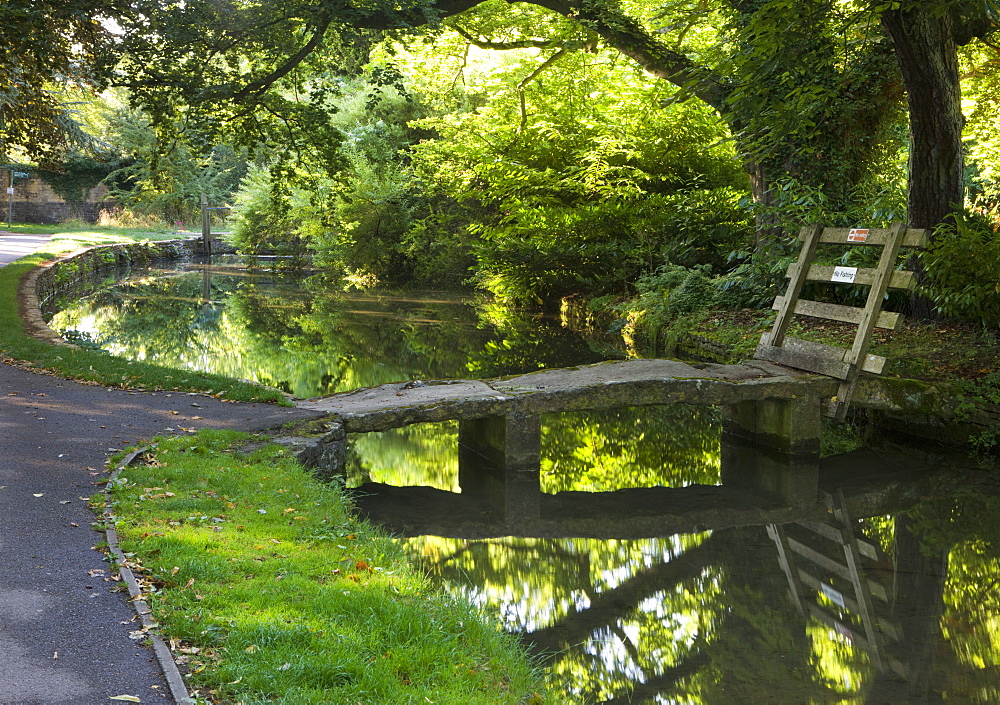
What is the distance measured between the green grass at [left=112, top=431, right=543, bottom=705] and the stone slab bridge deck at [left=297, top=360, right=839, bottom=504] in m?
2.35

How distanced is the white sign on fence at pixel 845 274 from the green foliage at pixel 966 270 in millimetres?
1496

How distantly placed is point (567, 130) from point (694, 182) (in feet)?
10.5

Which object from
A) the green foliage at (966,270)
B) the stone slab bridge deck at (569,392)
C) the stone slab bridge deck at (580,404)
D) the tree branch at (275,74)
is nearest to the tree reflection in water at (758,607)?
the stone slab bridge deck at (580,404)

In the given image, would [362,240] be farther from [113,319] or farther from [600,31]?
[600,31]

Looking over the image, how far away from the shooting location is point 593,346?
61.5 ft

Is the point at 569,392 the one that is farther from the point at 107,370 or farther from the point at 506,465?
the point at 107,370

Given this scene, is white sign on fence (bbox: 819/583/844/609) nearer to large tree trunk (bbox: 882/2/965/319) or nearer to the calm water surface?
large tree trunk (bbox: 882/2/965/319)

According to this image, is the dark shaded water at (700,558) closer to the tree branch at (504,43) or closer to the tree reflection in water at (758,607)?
the tree reflection in water at (758,607)

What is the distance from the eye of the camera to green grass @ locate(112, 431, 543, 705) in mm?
4074

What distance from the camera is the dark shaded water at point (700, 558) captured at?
5.55m

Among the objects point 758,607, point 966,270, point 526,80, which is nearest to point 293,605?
point 758,607

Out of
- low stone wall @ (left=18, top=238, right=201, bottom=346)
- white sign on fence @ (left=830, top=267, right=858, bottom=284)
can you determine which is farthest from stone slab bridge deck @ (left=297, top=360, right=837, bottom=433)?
low stone wall @ (left=18, top=238, right=201, bottom=346)

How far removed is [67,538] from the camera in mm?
5543

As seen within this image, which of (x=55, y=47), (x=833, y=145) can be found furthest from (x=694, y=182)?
(x=55, y=47)
